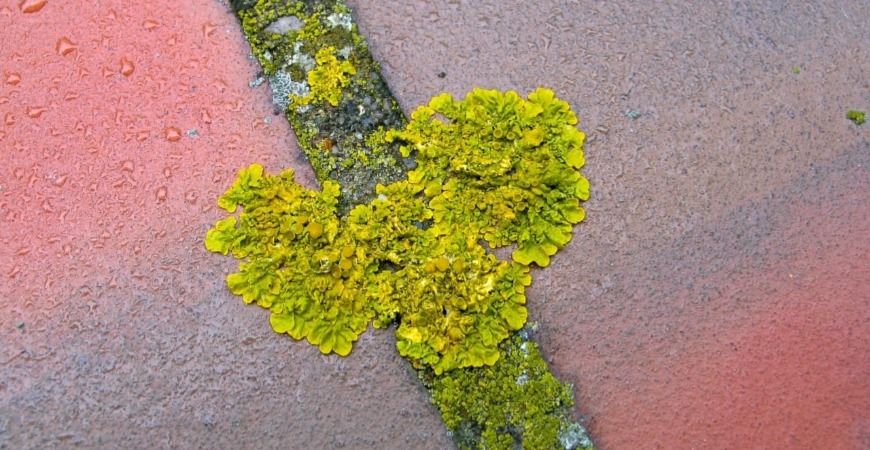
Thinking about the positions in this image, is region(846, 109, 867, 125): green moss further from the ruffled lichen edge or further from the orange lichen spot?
the orange lichen spot

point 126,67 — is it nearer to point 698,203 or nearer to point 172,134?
point 172,134

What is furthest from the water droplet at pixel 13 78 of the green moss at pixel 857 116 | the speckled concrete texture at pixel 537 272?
the green moss at pixel 857 116

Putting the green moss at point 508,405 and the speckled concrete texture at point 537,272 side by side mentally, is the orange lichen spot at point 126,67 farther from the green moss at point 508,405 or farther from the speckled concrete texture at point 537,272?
the green moss at point 508,405

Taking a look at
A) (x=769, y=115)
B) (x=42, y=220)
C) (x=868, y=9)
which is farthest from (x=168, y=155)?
(x=868, y=9)

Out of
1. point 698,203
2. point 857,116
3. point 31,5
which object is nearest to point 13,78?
point 31,5

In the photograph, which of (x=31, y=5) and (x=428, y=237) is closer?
(x=428, y=237)

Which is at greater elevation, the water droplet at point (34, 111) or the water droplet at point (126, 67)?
the water droplet at point (126, 67)

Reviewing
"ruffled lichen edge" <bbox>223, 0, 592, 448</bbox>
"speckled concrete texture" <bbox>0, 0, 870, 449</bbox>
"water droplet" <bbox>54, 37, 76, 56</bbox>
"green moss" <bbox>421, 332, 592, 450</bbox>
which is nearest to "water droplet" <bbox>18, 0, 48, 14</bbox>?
"speckled concrete texture" <bbox>0, 0, 870, 449</bbox>
